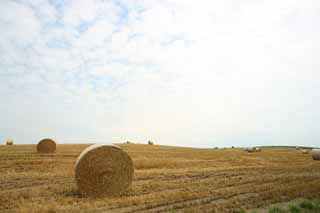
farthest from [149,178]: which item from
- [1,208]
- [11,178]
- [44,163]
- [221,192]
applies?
[44,163]

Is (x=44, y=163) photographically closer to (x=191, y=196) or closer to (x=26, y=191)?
(x=26, y=191)

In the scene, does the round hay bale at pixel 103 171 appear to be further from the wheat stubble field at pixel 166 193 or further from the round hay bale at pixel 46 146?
the round hay bale at pixel 46 146

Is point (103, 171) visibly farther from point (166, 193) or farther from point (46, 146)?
point (46, 146)

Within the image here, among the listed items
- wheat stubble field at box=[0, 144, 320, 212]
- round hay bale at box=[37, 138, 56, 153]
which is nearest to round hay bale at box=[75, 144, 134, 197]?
wheat stubble field at box=[0, 144, 320, 212]

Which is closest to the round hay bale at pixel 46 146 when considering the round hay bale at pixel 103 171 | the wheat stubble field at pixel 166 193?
the wheat stubble field at pixel 166 193

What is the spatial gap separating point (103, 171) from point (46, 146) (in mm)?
13520

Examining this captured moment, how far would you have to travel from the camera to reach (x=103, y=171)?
10055 mm

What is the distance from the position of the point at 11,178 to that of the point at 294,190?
1004cm

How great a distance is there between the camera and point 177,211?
6902mm

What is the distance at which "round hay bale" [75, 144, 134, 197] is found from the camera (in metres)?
9.69

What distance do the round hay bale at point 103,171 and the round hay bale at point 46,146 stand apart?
13.2m

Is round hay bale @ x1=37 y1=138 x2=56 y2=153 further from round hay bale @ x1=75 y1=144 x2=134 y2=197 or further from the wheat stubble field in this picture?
round hay bale @ x1=75 y1=144 x2=134 y2=197

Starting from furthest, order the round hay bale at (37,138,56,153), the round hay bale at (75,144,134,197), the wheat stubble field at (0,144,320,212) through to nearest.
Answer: the round hay bale at (37,138,56,153) → the round hay bale at (75,144,134,197) → the wheat stubble field at (0,144,320,212)

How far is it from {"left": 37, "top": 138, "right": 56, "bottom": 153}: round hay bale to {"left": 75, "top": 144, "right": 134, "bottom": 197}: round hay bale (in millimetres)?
13158
